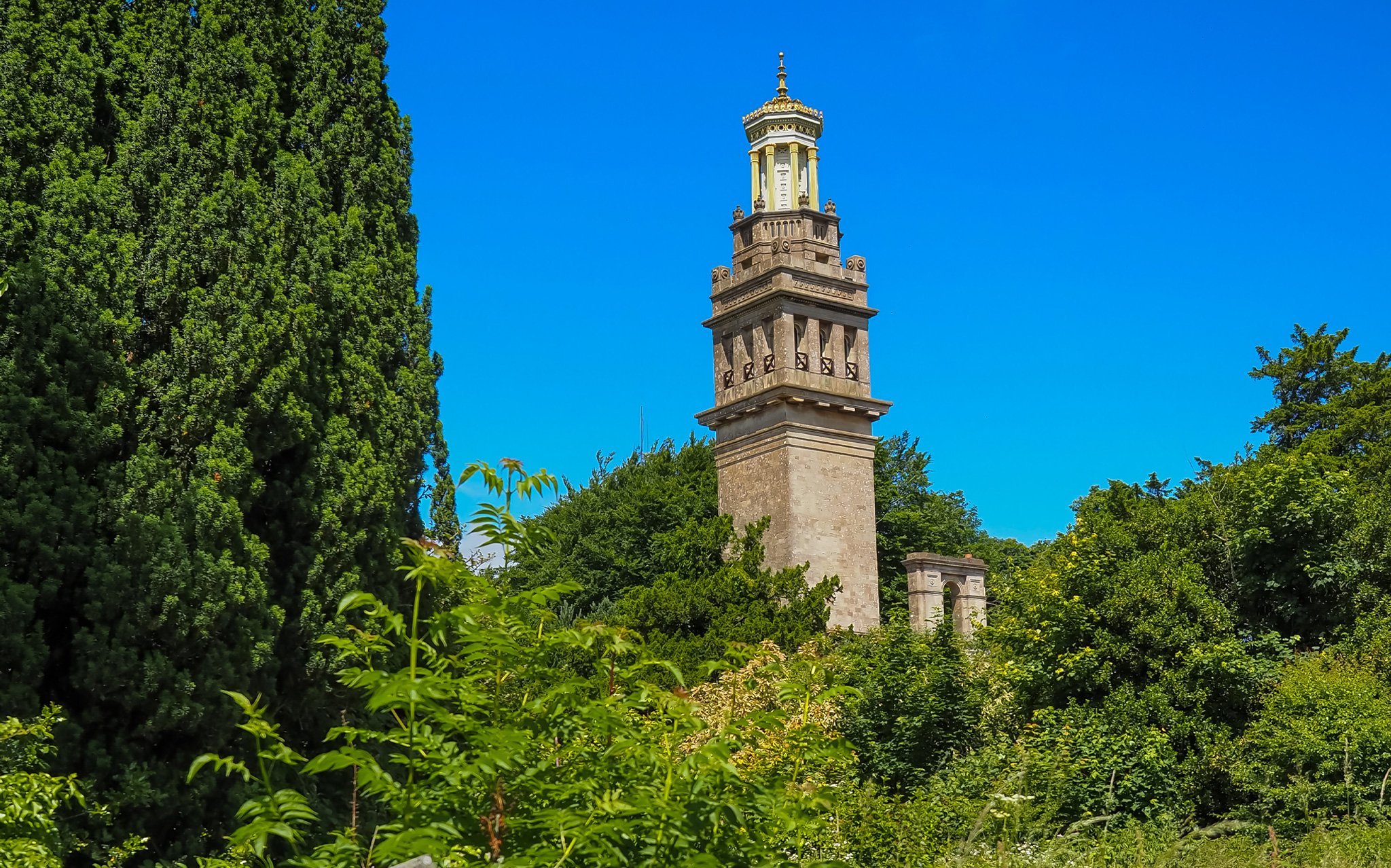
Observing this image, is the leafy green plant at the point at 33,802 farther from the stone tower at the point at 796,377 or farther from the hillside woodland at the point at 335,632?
the stone tower at the point at 796,377

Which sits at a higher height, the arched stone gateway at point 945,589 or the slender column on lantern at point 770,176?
the slender column on lantern at point 770,176

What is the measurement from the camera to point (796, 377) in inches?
1250

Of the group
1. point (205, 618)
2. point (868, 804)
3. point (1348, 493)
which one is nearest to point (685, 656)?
point (1348, 493)

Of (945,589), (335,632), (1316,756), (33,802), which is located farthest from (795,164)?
(33,802)

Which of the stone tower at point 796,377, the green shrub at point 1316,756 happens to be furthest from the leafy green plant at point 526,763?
the stone tower at point 796,377

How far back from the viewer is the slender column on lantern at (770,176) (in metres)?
33.9

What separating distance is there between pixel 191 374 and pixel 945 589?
24.6 meters

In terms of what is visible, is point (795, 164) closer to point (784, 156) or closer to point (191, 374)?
point (784, 156)

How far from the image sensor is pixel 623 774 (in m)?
4.60

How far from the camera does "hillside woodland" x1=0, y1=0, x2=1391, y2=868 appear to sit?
4578 mm

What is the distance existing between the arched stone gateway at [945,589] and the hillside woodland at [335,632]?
46.3 ft

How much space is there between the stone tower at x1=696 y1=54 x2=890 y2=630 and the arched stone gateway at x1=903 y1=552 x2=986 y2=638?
3.39 ft

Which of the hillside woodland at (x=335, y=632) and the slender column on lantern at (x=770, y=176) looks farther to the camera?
the slender column on lantern at (x=770, y=176)

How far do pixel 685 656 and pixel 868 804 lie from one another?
1351 cm
